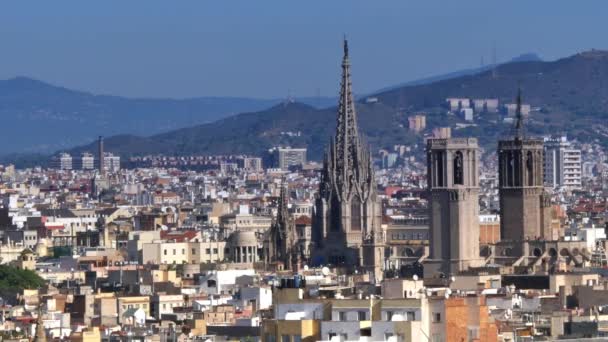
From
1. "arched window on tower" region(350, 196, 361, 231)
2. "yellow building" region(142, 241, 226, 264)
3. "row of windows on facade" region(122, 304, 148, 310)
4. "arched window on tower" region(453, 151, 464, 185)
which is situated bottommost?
"row of windows on facade" region(122, 304, 148, 310)

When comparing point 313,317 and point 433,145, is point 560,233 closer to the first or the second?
point 433,145

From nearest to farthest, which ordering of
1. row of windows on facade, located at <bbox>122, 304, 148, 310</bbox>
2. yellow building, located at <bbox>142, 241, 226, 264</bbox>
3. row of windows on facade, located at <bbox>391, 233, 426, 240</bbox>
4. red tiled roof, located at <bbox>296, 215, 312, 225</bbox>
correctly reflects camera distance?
row of windows on facade, located at <bbox>122, 304, 148, 310</bbox> → yellow building, located at <bbox>142, 241, 226, 264</bbox> → row of windows on facade, located at <bbox>391, 233, 426, 240</bbox> → red tiled roof, located at <bbox>296, 215, 312, 225</bbox>

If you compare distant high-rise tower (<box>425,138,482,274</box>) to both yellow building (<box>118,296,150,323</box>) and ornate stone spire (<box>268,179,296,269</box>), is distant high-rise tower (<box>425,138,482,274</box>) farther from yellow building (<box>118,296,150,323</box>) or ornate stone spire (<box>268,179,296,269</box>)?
yellow building (<box>118,296,150,323</box>)

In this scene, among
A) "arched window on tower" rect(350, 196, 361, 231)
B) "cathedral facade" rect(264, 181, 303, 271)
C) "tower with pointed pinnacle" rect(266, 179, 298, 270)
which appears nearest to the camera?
"cathedral facade" rect(264, 181, 303, 271)

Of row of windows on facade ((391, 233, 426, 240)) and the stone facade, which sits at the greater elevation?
the stone facade

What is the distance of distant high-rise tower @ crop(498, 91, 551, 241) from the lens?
10306 cm

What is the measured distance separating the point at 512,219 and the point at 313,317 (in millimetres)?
68573

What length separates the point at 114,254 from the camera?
11456 cm

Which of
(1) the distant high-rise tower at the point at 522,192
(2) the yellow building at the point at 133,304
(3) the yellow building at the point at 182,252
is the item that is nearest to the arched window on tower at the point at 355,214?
(3) the yellow building at the point at 182,252

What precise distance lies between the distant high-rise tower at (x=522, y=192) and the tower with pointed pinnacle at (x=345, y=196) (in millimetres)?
11162

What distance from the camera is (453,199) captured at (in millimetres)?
99750

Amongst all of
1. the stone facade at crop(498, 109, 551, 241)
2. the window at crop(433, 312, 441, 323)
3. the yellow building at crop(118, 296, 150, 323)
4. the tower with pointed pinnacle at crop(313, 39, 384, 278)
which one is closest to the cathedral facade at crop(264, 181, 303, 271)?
the tower with pointed pinnacle at crop(313, 39, 384, 278)

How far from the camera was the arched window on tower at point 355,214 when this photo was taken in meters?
118

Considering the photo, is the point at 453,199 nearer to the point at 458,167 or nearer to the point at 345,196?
the point at 458,167
